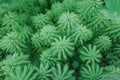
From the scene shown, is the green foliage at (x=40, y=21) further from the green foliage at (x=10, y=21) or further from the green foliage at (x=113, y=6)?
the green foliage at (x=113, y=6)

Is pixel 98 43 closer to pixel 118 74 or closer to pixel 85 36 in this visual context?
pixel 85 36

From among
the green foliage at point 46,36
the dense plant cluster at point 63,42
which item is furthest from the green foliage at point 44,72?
the green foliage at point 46,36

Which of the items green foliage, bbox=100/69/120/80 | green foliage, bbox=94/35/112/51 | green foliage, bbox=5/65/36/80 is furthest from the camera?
green foliage, bbox=94/35/112/51

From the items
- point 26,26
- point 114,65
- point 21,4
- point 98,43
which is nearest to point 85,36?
point 98,43

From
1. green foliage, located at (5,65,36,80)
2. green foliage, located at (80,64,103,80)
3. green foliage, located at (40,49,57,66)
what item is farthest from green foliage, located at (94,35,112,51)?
Result: green foliage, located at (5,65,36,80)

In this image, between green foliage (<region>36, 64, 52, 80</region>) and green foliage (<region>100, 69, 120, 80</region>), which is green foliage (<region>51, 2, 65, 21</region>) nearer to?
green foliage (<region>36, 64, 52, 80</region>)

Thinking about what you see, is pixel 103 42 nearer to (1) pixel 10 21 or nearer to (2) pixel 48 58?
(2) pixel 48 58

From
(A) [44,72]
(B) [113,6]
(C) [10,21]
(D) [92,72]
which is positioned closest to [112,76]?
(D) [92,72]
